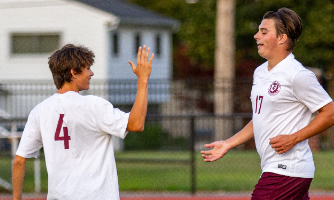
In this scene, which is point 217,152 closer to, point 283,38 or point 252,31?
point 283,38

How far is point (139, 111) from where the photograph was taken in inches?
136

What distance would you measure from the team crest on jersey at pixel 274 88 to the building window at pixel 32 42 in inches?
918

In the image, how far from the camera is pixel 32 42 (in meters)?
26.5

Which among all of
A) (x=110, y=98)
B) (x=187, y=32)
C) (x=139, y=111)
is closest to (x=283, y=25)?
(x=139, y=111)

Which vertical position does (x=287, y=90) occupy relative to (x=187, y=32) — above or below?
below

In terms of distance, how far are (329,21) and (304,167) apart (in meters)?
29.7

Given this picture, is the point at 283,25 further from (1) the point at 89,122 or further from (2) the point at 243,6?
(2) the point at 243,6

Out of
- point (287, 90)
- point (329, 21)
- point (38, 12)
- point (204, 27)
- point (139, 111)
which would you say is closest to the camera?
point (139, 111)

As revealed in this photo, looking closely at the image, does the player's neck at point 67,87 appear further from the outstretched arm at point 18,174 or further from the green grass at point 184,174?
the green grass at point 184,174

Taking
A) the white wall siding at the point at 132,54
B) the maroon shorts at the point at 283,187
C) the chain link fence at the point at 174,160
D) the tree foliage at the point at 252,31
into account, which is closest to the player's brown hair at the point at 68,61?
the maroon shorts at the point at 283,187

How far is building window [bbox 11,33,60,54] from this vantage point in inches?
1039

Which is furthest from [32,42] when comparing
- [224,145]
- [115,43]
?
[224,145]

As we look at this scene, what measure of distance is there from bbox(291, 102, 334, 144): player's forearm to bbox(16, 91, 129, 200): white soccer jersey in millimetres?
1201

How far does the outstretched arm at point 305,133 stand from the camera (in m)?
3.81
